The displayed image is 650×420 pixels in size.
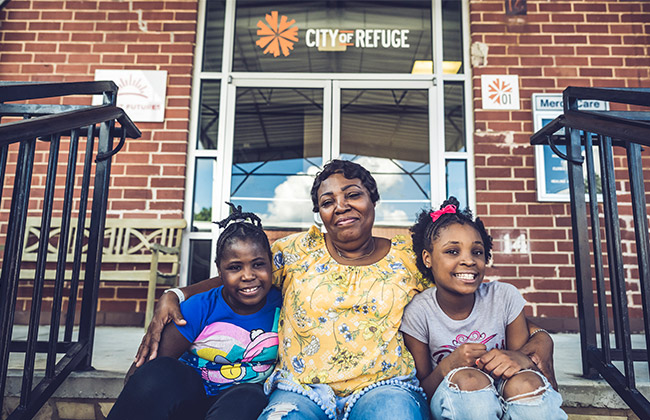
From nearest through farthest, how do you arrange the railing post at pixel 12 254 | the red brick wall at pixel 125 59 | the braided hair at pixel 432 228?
1. the railing post at pixel 12 254
2. the braided hair at pixel 432 228
3. the red brick wall at pixel 125 59

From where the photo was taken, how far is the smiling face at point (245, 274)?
1.76 meters

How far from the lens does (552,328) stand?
11.3ft

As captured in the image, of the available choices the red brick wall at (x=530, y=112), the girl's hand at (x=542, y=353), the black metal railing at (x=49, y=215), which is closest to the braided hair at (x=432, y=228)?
the girl's hand at (x=542, y=353)

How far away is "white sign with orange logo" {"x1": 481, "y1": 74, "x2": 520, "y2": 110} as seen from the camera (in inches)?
147

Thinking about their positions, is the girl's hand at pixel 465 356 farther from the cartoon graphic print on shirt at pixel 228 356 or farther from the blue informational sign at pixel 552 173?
the blue informational sign at pixel 552 173

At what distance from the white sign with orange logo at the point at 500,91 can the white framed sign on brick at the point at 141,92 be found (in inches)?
99.4

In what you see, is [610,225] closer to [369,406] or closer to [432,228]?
[432,228]

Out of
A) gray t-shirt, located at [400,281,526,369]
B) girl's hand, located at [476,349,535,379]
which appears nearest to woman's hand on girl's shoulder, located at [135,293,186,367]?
gray t-shirt, located at [400,281,526,369]

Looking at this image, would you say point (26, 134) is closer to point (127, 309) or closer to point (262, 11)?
point (127, 309)

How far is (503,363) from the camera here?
58.1 inches

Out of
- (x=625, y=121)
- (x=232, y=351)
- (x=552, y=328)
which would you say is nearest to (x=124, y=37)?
(x=232, y=351)

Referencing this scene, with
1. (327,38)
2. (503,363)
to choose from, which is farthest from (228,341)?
(327,38)

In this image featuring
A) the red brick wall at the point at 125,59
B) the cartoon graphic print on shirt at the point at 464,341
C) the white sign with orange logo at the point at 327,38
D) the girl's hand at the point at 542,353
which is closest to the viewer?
the girl's hand at the point at 542,353

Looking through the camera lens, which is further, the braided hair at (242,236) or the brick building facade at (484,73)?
the brick building facade at (484,73)
